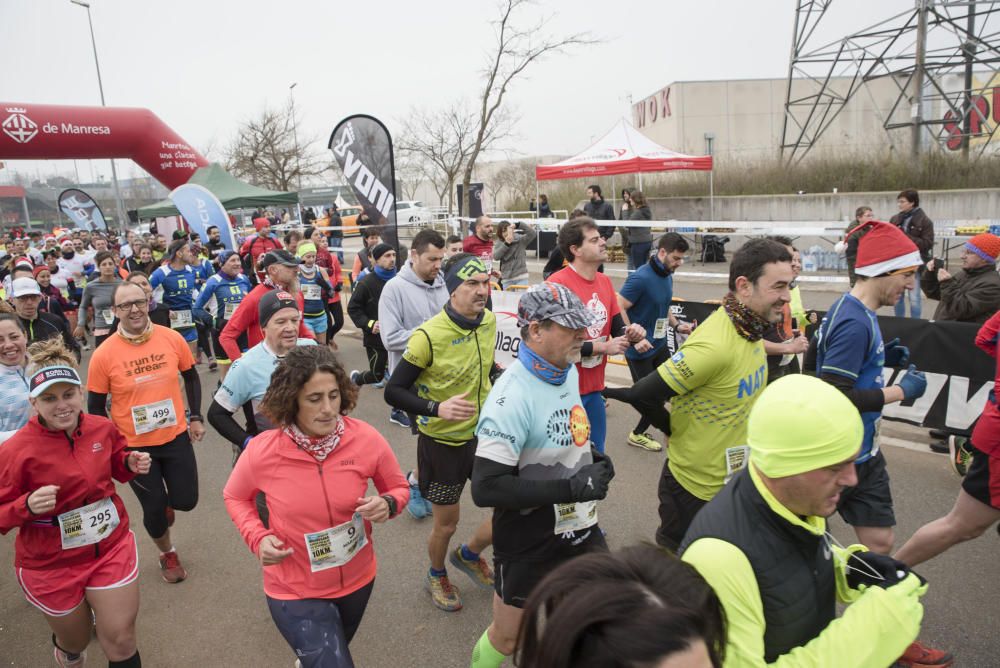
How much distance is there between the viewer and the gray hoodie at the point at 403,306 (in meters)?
5.25

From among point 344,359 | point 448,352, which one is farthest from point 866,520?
point 344,359

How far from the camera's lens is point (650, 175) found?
2836cm

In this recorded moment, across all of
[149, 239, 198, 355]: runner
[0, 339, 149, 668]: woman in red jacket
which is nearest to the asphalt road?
[0, 339, 149, 668]: woman in red jacket

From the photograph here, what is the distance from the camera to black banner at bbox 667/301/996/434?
5523 mm

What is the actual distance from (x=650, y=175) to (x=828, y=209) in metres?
10.4

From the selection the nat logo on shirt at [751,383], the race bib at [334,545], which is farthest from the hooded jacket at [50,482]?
the nat logo on shirt at [751,383]

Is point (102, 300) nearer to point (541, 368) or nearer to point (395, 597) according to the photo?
point (395, 597)

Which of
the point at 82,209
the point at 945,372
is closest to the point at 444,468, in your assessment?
the point at 945,372

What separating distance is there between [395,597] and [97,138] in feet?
71.0

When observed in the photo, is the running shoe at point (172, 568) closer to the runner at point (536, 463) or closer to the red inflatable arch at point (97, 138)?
the runner at point (536, 463)

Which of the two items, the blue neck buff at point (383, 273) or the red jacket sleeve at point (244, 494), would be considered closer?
the red jacket sleeve at point (244, 494)

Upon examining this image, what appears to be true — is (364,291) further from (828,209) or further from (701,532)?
(828,209)

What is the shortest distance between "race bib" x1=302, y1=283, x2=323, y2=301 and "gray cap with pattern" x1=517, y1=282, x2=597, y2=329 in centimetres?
650

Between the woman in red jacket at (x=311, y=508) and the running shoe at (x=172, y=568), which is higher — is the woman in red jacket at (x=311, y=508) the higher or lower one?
the higher one
